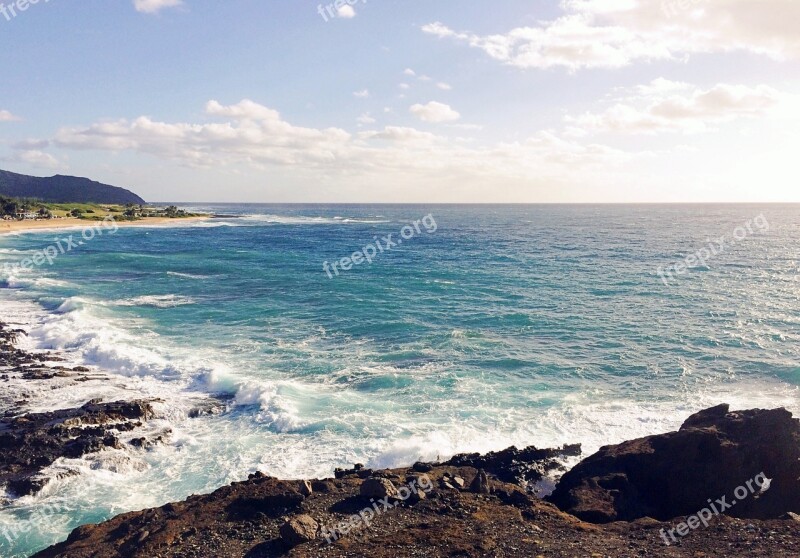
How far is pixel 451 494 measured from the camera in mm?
15891

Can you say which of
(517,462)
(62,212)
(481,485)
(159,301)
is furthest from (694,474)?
(62,212)

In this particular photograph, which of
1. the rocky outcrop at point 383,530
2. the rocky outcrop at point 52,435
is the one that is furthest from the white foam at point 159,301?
the rocky outcrop at point 383,530

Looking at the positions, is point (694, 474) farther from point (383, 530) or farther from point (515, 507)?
point (383, 530)

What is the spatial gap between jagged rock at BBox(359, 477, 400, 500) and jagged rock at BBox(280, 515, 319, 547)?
2.14 m

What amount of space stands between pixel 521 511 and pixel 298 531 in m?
6.43

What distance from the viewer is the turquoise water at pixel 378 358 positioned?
19969 mm

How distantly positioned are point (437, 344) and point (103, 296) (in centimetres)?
3404

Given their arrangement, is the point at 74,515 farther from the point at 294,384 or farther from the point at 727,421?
the point at 727,421

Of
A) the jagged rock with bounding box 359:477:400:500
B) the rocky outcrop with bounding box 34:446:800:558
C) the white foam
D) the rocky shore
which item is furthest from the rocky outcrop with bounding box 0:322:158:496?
the white foam

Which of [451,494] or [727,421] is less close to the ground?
[727,421]

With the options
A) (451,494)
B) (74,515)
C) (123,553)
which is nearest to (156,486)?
(74,515)

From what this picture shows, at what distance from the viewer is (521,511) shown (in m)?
15.0

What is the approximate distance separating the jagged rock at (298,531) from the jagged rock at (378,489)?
214 centimetres

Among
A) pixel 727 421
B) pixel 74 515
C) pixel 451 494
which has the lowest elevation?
pixel 74 515
